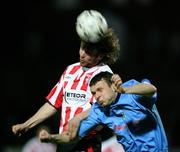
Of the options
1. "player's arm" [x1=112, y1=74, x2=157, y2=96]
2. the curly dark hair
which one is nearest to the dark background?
the curly dark hair

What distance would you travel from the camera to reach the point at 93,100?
6.21m

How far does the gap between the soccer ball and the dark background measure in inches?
151

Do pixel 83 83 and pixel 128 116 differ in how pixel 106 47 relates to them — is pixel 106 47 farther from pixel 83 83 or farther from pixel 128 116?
pixel 128 116

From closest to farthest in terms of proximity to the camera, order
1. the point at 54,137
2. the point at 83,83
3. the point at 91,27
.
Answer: the point at 54,137
the point at 91,27
the point at 83,83

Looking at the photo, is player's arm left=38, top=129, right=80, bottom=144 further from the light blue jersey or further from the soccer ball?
the soccer ball

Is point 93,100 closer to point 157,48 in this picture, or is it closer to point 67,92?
point 67,92

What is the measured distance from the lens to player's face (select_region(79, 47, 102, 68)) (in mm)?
6184

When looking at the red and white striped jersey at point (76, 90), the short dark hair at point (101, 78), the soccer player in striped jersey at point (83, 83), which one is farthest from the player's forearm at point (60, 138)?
the short dark hair at point (101, 78)

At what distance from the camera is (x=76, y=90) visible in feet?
20.6

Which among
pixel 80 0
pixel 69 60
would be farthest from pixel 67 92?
pixel 80 0

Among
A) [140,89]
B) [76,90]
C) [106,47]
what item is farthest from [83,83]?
[140,89]

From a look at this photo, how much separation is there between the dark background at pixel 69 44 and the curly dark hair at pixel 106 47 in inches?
143

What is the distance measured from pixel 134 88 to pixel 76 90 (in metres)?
0.98

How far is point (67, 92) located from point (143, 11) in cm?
523
